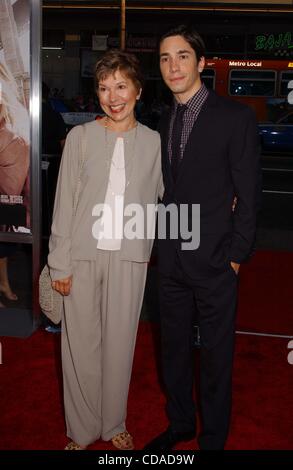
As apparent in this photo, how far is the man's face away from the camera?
2.39m

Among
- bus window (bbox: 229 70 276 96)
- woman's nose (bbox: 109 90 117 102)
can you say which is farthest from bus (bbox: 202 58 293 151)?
woman's nose (bbox: 109 90 117 102)

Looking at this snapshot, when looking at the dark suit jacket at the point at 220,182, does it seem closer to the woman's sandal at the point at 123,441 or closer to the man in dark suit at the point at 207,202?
the man in dark suit at the point at 207,202

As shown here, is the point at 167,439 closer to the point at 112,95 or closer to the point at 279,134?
the point at 112,95

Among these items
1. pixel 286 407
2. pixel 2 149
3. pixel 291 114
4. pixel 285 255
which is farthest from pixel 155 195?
pixel 291 114

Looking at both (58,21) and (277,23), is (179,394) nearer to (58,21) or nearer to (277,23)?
(277,23)

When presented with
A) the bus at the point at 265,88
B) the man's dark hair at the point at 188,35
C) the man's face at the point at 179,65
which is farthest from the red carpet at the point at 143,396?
the bus at the point at 265,88

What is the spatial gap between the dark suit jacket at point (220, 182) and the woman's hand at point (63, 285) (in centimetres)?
49

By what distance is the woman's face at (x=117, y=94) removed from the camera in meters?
2.41

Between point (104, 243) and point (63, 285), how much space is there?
0.25 metres

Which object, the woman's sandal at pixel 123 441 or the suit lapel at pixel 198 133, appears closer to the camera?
the suit lapel at pixel 198 133

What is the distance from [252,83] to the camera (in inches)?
710

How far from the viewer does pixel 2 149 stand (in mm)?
4137

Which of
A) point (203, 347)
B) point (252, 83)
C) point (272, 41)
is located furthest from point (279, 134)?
point (203, 347)

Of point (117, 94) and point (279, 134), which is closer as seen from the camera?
point (117, 94)
